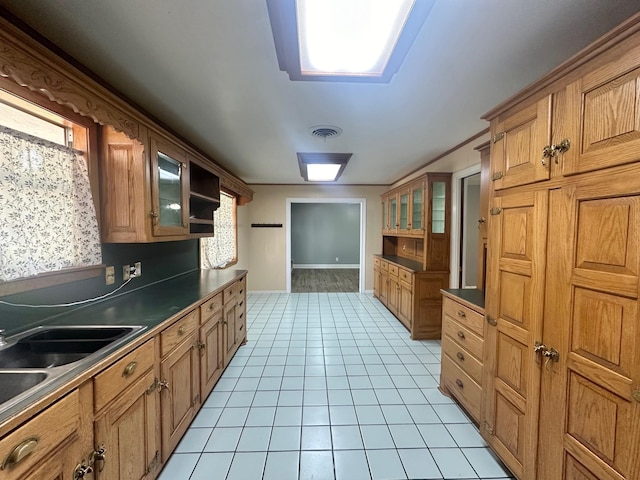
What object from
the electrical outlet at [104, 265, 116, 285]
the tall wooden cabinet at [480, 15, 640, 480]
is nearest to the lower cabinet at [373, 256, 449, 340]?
the tall wooden cabinet at [480, 15, 640, 480]

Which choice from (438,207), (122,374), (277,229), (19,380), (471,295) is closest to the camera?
(19,380)

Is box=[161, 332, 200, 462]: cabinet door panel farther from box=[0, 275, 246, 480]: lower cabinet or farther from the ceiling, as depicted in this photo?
the ceiling

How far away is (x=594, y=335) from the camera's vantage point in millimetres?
1043

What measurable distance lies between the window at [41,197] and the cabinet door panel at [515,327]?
8.01 ft

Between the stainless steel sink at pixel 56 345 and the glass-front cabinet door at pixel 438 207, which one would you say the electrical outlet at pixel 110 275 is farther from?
the glass-front cabinet door at pixel 438 207

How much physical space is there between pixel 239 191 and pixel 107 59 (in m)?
2.61

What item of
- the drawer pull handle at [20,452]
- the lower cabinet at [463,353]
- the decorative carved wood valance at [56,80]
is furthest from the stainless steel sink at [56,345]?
the lower cabinet at [463,353]

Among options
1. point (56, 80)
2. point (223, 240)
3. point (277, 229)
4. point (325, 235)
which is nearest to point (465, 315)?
point (56, 80)

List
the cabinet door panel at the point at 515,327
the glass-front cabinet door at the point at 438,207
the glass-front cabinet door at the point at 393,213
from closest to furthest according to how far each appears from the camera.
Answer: the cabinet door panel at the point at 515,327 → the glass-front cabinet door at the point at 438,207 → the glass-front cabinet door at the point at 393,213

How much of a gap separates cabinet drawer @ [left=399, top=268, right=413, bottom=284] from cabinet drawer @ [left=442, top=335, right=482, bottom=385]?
1277mm

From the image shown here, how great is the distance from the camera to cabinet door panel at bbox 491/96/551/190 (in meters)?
1.24

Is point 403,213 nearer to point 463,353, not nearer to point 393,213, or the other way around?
point 393,213

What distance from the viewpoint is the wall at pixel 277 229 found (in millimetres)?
5715

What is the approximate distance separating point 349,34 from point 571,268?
4.53 ft
